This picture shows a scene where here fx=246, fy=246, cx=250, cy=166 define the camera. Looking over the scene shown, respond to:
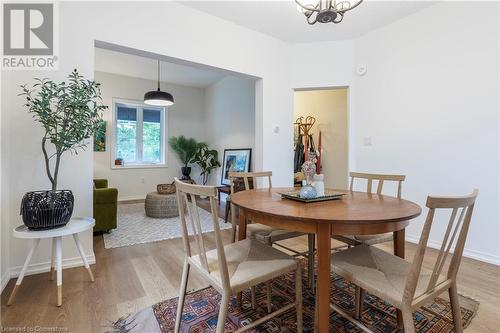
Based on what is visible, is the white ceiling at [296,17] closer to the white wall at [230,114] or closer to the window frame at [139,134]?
the white wall at [230,114]

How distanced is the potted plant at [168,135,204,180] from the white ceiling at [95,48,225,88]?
1.40m

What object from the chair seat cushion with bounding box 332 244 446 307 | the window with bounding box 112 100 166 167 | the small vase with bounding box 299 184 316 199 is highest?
the window with bounding box 112 100 166 167

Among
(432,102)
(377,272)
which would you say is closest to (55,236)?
(377,272)

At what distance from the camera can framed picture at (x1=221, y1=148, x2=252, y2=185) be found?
4.86 metres

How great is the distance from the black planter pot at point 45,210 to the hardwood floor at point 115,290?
512 millimetres

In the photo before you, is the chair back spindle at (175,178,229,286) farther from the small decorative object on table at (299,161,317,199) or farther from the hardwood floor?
the hardwood floor

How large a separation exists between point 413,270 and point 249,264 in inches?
29.6

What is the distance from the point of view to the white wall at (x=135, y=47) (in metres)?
2.02

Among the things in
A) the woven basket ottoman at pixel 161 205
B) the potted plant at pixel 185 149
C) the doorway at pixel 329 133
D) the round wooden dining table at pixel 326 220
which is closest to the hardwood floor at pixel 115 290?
the round wooden dining table at pixel 326 220

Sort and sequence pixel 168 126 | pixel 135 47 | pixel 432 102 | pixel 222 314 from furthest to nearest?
pixel 168 126 → pixel 432 102 → pixel 135 47 → pixel 222 314

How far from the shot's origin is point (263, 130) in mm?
3469

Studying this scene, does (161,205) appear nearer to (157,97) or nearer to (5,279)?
(157,97)

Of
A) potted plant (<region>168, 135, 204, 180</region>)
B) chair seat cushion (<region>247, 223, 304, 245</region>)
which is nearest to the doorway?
potted plant (<region>168, 135, 204, 180</region>)

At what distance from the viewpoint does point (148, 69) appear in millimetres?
5113
